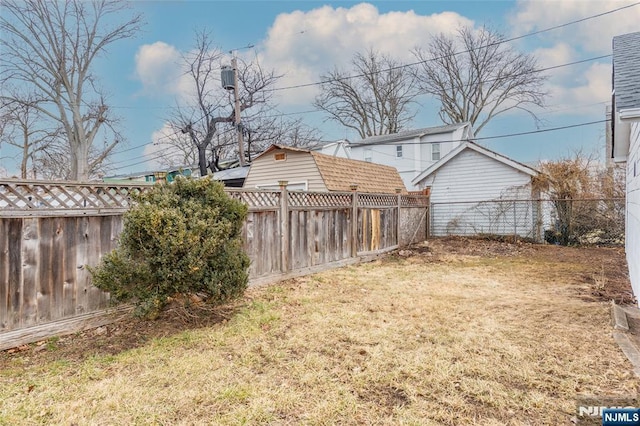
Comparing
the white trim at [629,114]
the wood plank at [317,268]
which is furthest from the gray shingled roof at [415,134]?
the white trim at [629,114]

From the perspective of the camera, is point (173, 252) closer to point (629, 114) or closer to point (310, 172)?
point (629, 114)

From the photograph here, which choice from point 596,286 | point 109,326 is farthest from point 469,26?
point 109,326

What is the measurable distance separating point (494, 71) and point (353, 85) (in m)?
10.1

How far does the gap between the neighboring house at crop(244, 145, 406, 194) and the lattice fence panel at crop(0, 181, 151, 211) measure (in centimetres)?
638

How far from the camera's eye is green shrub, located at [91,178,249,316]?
12.1 feet

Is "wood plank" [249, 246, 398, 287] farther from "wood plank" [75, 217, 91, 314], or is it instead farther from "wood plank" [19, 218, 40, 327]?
"wood plank" [19, 218, 40, 327]

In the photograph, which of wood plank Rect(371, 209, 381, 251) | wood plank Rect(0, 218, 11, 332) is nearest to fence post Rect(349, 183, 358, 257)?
wood plank Rect(371, 209, 381, 251)

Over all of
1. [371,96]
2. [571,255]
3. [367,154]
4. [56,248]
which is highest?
[371,96]

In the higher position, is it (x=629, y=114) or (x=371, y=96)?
(x=371, y=96)

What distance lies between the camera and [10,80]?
16719 millimetres

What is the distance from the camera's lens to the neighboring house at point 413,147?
21875 millimetres

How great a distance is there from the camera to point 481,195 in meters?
13.8

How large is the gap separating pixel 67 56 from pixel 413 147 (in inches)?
778

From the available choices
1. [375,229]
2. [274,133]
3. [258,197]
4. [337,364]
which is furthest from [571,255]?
[274,133]
